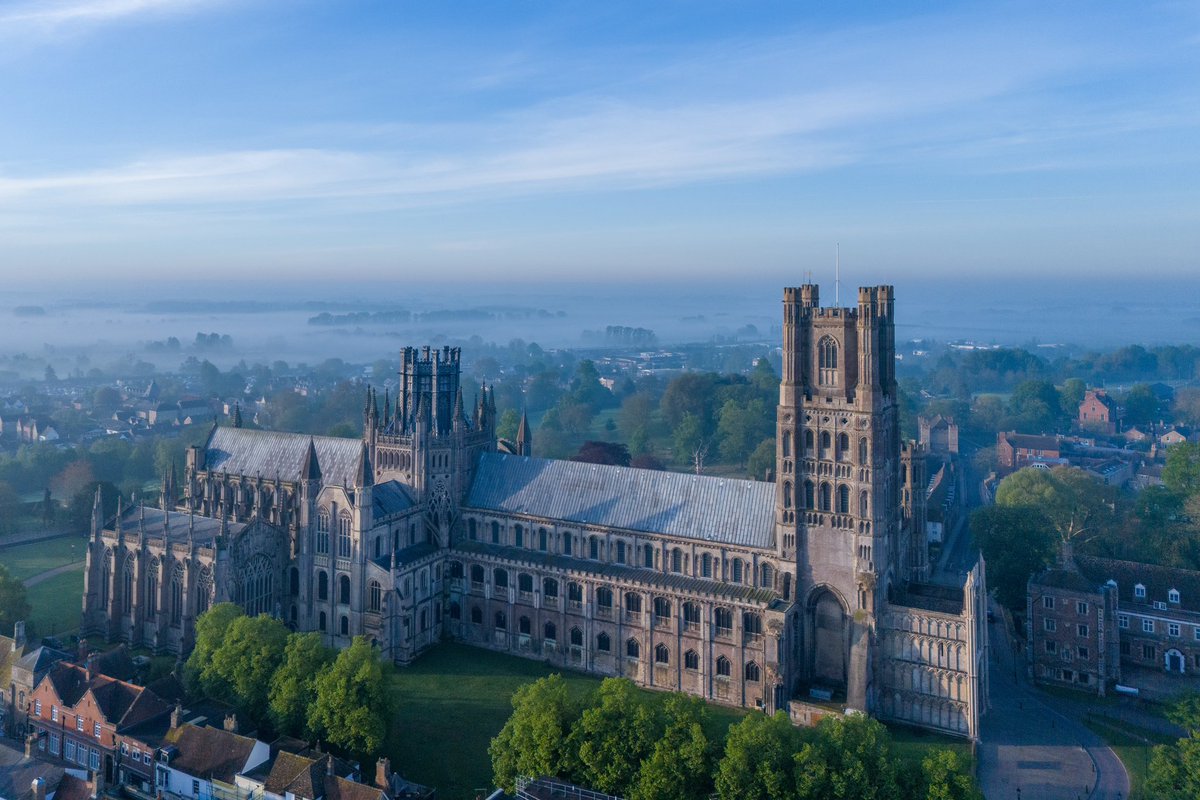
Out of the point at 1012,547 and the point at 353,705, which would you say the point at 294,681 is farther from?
the point at 1012,547

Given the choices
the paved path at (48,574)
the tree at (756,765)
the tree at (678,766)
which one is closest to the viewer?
the tree at (756,765)

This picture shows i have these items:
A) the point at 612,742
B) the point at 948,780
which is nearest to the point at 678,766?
the point at 612,742

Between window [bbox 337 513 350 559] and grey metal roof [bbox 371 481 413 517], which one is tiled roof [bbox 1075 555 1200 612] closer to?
grey metal roof [bbox 371 481 413 517]

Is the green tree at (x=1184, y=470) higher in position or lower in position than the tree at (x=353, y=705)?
higher

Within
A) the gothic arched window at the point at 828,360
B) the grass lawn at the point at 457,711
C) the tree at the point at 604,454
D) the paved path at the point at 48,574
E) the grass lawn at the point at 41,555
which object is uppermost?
the gothic arched window at the point at 828,360

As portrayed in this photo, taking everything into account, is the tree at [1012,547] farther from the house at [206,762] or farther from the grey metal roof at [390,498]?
the house at [206,762]

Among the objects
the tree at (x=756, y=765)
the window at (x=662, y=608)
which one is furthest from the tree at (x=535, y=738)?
the window at (x=662, y=608)

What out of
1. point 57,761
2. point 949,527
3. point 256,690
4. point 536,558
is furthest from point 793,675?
point 949,527

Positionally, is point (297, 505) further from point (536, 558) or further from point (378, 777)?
point (378, 777)
